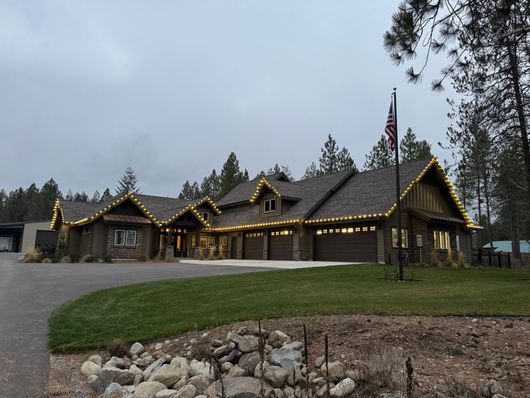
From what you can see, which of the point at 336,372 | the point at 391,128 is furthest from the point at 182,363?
the point at 391,128

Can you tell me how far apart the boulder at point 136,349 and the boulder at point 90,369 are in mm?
653

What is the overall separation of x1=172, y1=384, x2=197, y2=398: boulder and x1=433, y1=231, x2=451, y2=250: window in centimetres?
2313

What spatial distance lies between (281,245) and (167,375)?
2293 cm

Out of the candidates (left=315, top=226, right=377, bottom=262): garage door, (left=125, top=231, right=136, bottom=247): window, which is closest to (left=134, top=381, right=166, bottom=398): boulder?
(left=315, top=226, right=377, bottom=262): garage door

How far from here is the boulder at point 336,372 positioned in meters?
5.12

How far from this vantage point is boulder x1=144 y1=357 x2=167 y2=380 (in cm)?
605

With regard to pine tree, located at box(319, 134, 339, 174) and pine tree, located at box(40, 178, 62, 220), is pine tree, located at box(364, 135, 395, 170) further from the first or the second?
pine tree, located at box(40, 178, 62, 220)

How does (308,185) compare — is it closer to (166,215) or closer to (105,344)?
(166,215)

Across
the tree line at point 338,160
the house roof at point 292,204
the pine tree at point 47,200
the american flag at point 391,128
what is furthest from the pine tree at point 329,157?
the pine tree at point 47,200

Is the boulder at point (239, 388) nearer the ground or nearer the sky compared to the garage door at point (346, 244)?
nearer the ground

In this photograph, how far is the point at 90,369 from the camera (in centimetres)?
623

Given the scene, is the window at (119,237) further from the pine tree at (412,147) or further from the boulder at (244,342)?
the pine tree at (412,147)

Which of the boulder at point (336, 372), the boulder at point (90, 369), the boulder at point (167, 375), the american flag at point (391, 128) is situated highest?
the american flag at point (391, 128)

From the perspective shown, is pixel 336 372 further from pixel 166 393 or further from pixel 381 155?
pixel 381 155
